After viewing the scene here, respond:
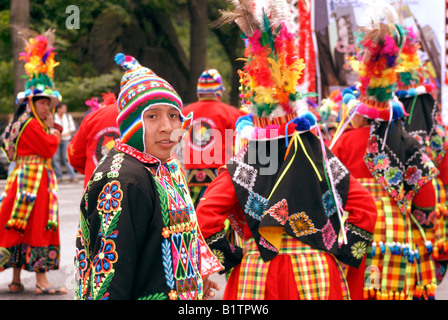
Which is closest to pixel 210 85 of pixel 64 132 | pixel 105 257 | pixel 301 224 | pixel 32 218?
pixel 32 218

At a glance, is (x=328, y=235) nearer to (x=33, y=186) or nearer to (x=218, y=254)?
(x=218, y=254)

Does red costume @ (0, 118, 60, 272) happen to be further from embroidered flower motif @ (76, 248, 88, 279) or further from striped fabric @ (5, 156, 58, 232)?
embroidered flower motif @ (76, 248, 88, 279)

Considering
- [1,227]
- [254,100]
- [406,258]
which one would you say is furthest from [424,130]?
[1,227]

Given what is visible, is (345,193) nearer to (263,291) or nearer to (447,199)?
(263,291)

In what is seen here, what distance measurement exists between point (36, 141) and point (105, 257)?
15.3 ft

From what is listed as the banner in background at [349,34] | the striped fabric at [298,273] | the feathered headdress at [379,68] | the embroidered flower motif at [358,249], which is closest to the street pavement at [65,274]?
the striped fabric at [298,273]

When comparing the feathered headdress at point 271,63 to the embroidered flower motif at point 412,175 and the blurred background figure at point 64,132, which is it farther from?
the blurred background figure at point 64,132

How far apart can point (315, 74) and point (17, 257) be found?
14.6 ft

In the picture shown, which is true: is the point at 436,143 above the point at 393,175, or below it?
above

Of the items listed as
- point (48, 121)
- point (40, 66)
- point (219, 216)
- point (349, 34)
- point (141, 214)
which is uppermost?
point (349, 34)

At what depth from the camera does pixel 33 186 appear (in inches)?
287

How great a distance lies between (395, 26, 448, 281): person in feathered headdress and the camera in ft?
21.9

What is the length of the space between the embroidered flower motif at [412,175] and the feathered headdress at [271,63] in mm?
1661

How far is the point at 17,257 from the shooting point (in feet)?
23.7
